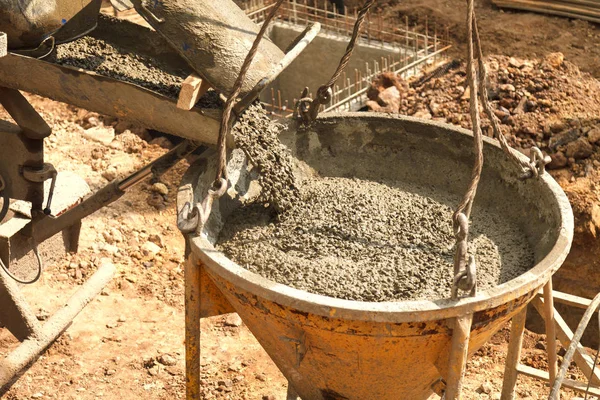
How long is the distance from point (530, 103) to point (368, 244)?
4.05 metres

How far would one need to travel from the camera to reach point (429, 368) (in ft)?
11.2

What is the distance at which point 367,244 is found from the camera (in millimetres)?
3855

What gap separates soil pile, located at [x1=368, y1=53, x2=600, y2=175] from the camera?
6820 millimetres

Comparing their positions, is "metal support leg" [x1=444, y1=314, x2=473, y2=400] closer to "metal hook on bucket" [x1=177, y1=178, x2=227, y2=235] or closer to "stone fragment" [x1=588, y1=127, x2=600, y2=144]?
"metal hook on bucket" [x1=177, y1=178, x2=227, y2=235]

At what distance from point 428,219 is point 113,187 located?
6.26 ft

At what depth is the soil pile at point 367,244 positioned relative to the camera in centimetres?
355

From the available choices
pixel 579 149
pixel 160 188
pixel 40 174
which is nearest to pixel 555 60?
pixel 579 149

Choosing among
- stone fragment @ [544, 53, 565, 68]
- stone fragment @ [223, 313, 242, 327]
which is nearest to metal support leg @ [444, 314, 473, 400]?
stone fragment @ [223, 313, 242, 327]

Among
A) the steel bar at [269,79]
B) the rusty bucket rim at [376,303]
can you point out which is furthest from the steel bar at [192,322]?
the steel bar at [269,79]

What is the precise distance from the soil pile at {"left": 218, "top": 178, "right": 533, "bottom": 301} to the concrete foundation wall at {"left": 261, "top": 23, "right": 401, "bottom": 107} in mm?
5284

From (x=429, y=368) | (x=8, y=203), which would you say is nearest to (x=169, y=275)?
(x=8, y=203)

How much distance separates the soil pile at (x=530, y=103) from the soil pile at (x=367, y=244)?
2.79m

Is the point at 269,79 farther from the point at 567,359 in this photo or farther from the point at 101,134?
the point at 101,134

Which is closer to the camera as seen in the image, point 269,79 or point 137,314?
point 269,79
